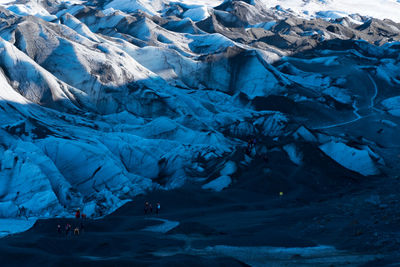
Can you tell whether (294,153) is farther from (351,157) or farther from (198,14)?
(198,14)

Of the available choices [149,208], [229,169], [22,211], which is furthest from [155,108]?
[22,211]

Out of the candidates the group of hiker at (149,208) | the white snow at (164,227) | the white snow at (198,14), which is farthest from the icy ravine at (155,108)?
the white snow at (198,14)

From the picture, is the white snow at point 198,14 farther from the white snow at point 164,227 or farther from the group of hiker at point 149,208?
the white snow at point 164,227

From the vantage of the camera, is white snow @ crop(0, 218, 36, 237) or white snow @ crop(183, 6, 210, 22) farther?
white snow @ crop(183, 6, 210, 22)

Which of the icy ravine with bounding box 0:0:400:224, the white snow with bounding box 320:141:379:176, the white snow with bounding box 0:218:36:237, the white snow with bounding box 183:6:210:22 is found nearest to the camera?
the white snow with bounding box 0:218:36:237

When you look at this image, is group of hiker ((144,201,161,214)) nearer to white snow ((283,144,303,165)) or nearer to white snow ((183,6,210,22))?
white snow ((283,144,303,165))

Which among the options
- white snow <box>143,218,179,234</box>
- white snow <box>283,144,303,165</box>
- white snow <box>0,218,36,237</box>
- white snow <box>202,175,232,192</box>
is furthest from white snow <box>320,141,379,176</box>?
white snow <box>0,218,36,237</box>
